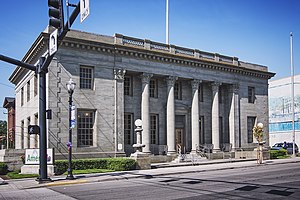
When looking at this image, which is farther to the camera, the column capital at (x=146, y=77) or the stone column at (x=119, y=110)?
the column capital at (x=146, y=77)

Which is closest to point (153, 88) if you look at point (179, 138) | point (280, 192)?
point (179, 138)

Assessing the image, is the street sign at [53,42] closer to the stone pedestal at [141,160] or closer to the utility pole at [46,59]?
the utility pole at [46,59]

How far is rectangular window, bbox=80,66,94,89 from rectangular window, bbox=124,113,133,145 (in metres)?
4.74

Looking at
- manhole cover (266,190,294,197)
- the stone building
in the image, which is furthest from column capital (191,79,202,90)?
manhole cover (266,190,294,197)

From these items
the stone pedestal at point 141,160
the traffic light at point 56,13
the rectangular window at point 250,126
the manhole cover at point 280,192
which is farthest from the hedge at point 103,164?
the rectangular window at point 250,126

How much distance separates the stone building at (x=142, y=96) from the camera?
26.9 meters

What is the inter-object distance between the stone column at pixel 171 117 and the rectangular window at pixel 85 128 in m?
7.64

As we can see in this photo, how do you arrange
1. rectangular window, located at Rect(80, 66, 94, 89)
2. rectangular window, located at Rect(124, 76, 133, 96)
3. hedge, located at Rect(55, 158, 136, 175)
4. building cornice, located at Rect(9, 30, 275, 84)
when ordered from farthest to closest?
rectangular window, located at Rect(124, 76, 133, 96) < rectangular window, located at Rect(80, 66, 94, 89) < building cornice, located at Rect(9, 30, 275, 84) < hedge, located at Rect(55, 158, 136, 175)

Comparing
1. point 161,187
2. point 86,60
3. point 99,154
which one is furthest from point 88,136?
point 161,187

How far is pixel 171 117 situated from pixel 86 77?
29.8ft

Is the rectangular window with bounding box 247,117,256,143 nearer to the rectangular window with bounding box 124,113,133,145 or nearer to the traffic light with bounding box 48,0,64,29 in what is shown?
the rectangular window with bounding box 124,113,133,145

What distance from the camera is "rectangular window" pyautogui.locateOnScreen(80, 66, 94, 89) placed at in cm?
2780

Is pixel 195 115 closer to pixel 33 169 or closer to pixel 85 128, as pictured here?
pixel 85 128

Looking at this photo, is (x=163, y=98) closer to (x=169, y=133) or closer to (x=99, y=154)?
(x=169, y=133)
